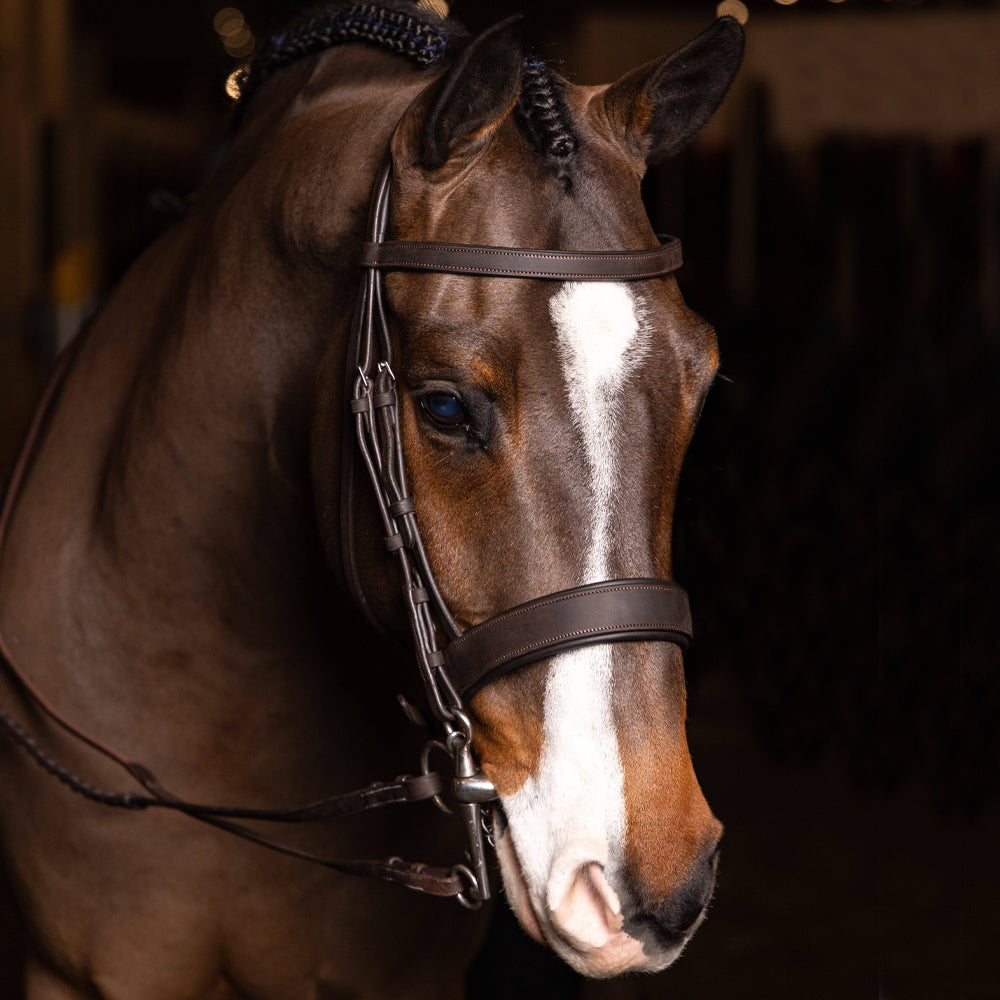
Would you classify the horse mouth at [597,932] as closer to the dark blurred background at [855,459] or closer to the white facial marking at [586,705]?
the white facial marking at [586,705]

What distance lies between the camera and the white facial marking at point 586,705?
987 millimetres

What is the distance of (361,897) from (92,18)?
790cm

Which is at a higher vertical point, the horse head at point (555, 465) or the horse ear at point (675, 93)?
the horse ear at point (675, 93)

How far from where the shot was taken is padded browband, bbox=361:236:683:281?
1066 mm

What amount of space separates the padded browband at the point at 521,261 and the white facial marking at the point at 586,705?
0.02m

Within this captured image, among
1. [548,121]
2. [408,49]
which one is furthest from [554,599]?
[408,49]

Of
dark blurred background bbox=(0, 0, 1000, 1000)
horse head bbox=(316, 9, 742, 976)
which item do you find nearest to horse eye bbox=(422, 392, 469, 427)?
horse head bbox=(316, 9, 742, 976)

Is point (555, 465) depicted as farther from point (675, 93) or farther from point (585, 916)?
point (675, 93)

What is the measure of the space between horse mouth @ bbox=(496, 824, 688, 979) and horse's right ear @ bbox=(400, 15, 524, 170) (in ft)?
2.23

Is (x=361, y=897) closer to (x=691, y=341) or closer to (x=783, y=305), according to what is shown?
(x=691, y=341)

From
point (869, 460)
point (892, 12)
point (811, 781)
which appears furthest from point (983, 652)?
point (892, 12)

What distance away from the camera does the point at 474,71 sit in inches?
43.0

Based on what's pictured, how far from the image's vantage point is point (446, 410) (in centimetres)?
108

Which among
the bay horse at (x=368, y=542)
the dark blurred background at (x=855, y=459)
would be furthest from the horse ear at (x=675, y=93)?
the dark blurred background at (x=855, y=459)
